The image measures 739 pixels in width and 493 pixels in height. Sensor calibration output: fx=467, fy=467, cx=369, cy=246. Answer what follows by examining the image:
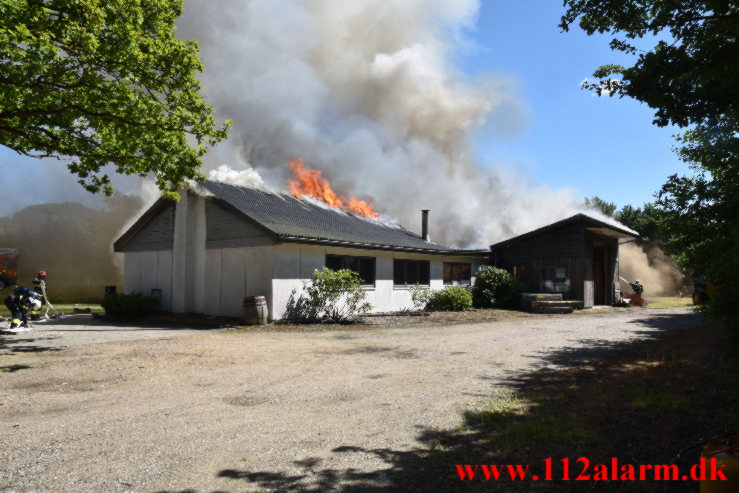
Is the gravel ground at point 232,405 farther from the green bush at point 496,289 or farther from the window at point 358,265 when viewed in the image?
the green bush at point 496,289

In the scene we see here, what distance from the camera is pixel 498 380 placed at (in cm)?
752

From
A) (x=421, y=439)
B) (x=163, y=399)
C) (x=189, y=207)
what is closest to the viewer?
(x=421, y=439)

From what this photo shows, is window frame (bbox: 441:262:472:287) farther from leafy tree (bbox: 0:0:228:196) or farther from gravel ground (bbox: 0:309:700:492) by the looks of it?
leafy tree (bbox: 0:0:228:196)

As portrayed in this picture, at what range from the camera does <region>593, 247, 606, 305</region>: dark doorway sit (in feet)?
91.0

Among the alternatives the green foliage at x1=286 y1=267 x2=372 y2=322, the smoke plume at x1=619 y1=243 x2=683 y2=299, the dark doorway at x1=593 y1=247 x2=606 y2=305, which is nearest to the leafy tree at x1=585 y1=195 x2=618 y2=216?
the smoke plume at x1=619 y1=243 x2=683 y2=299

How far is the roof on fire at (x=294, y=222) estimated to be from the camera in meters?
17.1

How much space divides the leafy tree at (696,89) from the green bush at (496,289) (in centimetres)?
1618

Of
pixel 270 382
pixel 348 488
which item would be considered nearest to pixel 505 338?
pixel 270 382

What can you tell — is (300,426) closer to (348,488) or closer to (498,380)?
(348,488)

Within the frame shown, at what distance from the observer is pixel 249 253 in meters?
17.3

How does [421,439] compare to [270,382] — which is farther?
[270,382]

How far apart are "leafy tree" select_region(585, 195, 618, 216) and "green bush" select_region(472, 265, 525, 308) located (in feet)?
109

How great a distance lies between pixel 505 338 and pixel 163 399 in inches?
359

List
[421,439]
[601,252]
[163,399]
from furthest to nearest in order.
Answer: [601,252]
[163,399]
[421,439]
